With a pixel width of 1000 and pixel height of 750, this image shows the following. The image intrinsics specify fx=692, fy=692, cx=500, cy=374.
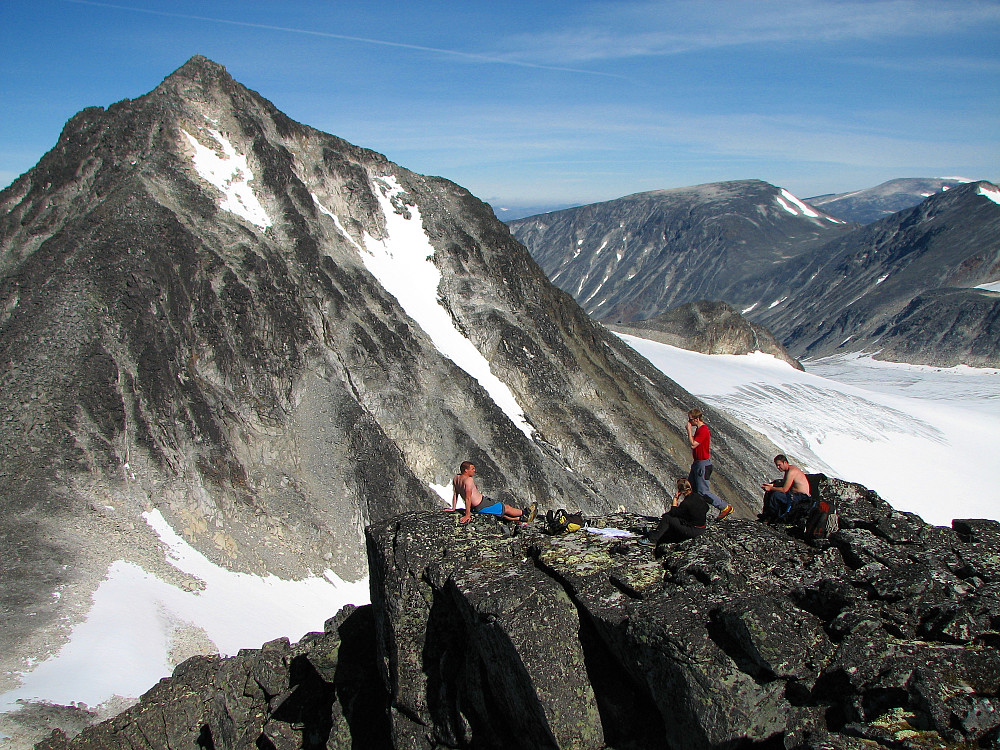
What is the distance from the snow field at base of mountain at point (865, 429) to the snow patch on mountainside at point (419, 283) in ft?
51.4

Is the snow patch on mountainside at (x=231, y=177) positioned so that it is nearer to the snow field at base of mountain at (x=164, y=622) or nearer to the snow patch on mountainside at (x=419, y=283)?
the snow patch on mountainside at (x=419, y=283)

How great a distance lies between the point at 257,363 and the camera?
31906 millimetres

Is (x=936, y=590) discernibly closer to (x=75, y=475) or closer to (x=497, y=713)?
(x=497, y=713)

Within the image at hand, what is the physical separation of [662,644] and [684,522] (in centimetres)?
263

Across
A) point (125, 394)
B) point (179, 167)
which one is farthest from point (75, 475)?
point (179, 167)

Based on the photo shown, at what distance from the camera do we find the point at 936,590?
1002cm

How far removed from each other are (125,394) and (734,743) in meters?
26.9

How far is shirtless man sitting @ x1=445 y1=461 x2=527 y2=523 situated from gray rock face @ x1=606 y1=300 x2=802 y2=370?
279 ft

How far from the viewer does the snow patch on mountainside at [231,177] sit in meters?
36.6

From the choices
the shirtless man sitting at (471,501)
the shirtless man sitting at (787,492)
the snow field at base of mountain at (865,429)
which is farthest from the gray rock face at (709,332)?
the shirtless man sitting at (787,492)

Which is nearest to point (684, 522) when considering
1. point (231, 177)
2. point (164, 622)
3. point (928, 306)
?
point (164, 622)

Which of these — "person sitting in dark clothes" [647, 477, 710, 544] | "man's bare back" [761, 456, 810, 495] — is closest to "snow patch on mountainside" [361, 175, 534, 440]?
"man's bare back" [761, 456, 810, 495]

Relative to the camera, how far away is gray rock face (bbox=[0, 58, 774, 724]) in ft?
85.1

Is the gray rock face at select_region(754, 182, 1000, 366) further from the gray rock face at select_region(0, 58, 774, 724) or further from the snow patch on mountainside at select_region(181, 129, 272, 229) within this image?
the snow patch on mountainside at select_region(181, 129, 272, 229)
